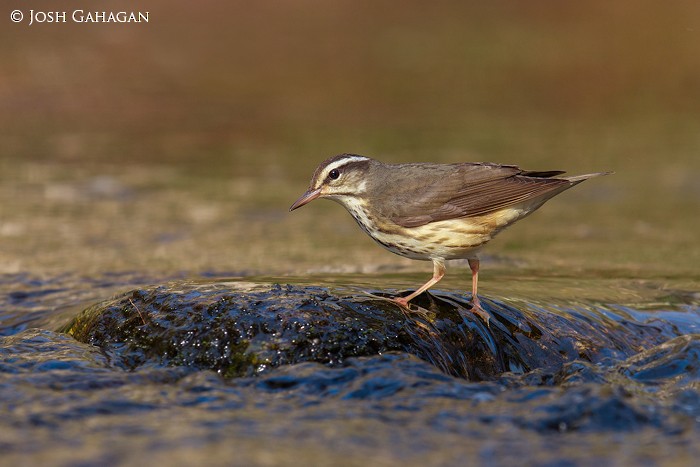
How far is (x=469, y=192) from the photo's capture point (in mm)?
7465

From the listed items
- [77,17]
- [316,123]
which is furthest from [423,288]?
[77,17]

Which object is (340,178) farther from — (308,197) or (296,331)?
(296,331)

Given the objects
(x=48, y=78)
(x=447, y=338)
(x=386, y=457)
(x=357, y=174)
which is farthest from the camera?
(x=48, y=78)

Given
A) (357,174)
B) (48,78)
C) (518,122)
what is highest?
(48,78)

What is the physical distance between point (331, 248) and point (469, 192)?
363 cm

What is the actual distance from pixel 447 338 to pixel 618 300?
2.70 metres

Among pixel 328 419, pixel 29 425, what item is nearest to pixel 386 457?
pixel 328 419

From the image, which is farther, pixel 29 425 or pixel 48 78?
pixel 48 78

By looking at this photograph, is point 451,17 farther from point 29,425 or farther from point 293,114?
point 29,425

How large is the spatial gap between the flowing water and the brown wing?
608 mm

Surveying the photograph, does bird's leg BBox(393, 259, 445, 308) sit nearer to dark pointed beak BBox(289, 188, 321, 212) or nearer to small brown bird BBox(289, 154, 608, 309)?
small brown bird BBox(289, 154, 608, 309)

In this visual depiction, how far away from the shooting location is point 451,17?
2438 cm

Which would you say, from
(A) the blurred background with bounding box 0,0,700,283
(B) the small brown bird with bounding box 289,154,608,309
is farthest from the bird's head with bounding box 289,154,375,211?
(A) the blurred background with bounding box 0,0,700,283

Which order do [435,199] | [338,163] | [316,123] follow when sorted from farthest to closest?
[316,123]
[338,163]
[435,199]
